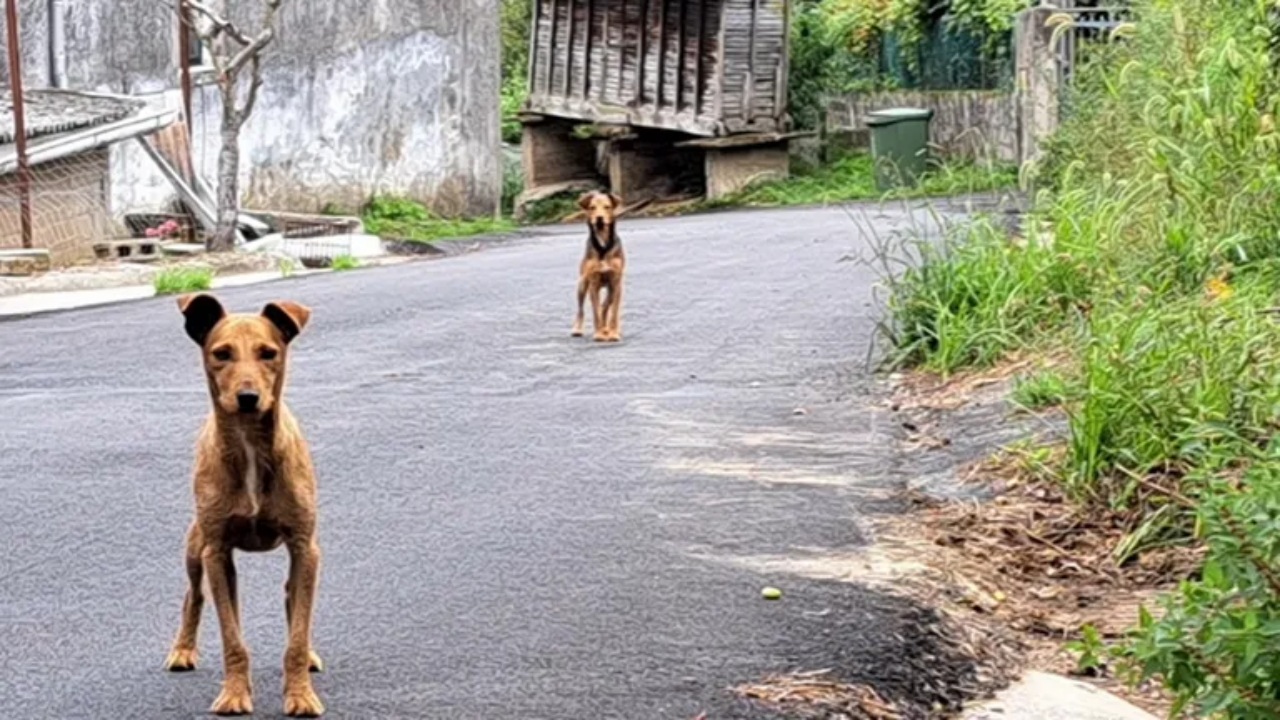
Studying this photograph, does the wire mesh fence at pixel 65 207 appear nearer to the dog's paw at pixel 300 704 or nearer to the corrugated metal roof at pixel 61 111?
the corrugated metal roof at pixel 61 111

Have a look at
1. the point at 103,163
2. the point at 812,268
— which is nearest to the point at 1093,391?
the point at 812,268

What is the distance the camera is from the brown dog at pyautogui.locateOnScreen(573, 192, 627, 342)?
13242mm

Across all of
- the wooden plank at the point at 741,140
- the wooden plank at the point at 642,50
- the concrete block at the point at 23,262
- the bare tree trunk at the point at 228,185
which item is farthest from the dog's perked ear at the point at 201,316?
the wooden plank at the point at 642,50

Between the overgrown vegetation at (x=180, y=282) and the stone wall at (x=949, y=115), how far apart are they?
1389 centimetres

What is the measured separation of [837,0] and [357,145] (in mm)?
13377

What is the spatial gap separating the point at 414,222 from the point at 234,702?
83.3 ft

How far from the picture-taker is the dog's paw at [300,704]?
4992 millimetres

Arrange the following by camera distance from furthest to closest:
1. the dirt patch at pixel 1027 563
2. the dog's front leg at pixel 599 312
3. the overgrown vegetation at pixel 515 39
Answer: the overgrown vegetation at pixel 515 39 → the dog's front leg at pixel 599 312 → the dirt patch at pixel 1027 563

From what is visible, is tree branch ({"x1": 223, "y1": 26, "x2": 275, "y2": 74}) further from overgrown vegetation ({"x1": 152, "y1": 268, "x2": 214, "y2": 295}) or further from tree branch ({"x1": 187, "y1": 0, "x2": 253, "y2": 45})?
overgrown vegetation ({"x1": 152, "y1": 268, "x2": 214, "y2": 295})

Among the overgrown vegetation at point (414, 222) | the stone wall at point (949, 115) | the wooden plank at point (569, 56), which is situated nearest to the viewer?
the overgrown vegetation at point (414, 222)

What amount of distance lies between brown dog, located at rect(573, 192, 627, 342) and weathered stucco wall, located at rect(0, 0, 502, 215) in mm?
15649

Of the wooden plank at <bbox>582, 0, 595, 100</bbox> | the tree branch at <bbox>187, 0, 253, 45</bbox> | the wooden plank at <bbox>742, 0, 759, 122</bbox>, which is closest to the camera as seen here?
the tree branch at <bbox>187, 0, 253, 45</bbox>

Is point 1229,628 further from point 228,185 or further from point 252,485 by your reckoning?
point 228,185

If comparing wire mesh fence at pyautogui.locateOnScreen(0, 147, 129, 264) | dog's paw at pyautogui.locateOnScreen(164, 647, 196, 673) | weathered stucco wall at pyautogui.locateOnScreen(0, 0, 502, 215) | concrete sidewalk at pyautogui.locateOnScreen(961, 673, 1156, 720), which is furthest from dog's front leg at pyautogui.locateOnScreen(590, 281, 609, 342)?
weathered stucco wall at pyautogui.locateOnScreen(0, 0, 502, 215)
